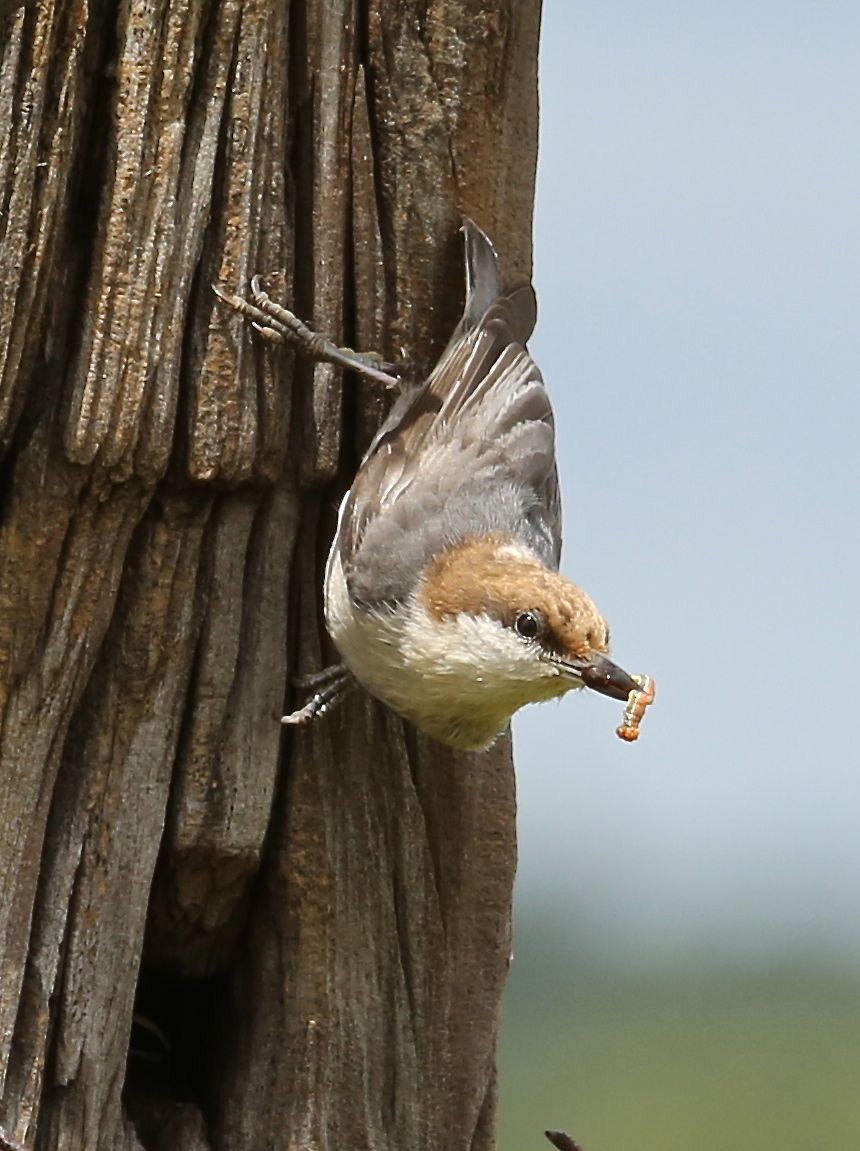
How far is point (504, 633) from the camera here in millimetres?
4008

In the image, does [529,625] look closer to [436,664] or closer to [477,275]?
[436,664]

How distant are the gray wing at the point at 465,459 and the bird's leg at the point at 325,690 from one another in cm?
21

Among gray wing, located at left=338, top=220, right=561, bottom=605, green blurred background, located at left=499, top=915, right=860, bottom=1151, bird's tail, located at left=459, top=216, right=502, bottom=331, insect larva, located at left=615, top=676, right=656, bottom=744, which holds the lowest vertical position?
green blurred background, located at left=499, top=915, right=860, bottom=1151

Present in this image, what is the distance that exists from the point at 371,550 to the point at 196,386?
1.58 feet

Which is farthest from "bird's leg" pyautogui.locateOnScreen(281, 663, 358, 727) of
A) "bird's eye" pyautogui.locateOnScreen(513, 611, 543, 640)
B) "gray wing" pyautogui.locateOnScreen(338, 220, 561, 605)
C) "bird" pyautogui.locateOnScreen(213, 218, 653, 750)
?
"bird's eye" pyautogui.locateOnScreen(513, 611, 543, 640)

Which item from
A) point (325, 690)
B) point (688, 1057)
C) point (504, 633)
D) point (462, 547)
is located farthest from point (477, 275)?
point (688, 1057)

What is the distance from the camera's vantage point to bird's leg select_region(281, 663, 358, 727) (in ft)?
13.9

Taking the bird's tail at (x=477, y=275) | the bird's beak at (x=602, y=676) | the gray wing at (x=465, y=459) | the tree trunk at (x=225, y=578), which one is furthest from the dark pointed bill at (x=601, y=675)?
the bird's tail at (x=477, y=275)

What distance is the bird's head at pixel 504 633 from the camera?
12.7 feet

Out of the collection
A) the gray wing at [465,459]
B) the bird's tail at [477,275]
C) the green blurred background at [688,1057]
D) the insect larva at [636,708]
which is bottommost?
the green blurred background at [688,1057]

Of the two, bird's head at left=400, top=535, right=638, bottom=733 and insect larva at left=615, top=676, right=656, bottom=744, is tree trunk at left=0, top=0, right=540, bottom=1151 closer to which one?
bird's head at left=400, top=535, right=638, bottom=733

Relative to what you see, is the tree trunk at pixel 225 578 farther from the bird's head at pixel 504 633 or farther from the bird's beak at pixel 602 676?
the bird's beak at pixel 602 676

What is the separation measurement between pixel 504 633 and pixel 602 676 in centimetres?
27

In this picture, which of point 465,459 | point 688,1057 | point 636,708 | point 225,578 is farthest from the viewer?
point 688,1057
